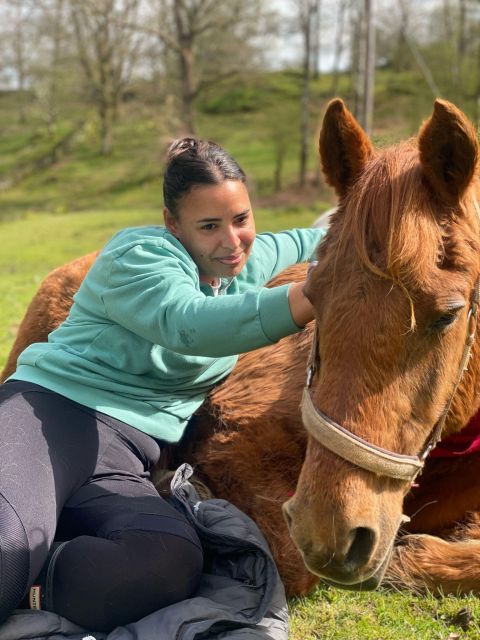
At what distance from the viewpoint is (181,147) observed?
3641mm

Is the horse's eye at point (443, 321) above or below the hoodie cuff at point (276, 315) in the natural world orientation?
above

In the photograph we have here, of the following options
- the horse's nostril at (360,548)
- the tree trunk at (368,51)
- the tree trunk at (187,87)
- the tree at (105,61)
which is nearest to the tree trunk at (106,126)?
the tree at (105,61)

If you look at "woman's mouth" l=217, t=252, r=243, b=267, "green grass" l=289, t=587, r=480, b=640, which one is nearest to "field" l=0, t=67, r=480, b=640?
"green grass" l=289, t=587, r=480, b=640

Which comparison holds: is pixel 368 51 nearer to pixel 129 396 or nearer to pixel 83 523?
pixel 129 396

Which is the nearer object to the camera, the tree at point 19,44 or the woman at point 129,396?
the woman at point 129,396

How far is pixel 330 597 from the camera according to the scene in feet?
10.7

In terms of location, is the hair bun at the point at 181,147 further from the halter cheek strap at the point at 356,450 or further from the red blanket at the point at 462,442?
the red blanket at the point at 462,442

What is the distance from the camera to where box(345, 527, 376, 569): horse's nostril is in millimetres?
2234

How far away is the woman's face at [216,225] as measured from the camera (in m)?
3.46

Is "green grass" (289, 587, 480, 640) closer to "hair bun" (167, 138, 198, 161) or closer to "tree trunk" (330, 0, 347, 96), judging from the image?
"hair bun" (167, 138, 198, 161)

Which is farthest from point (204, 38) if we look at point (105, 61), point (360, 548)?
point (360, 548)

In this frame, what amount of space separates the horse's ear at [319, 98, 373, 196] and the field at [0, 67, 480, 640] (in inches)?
21.1

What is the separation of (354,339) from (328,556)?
0.67 meters

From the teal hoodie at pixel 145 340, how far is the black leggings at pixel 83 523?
6.3 inches
